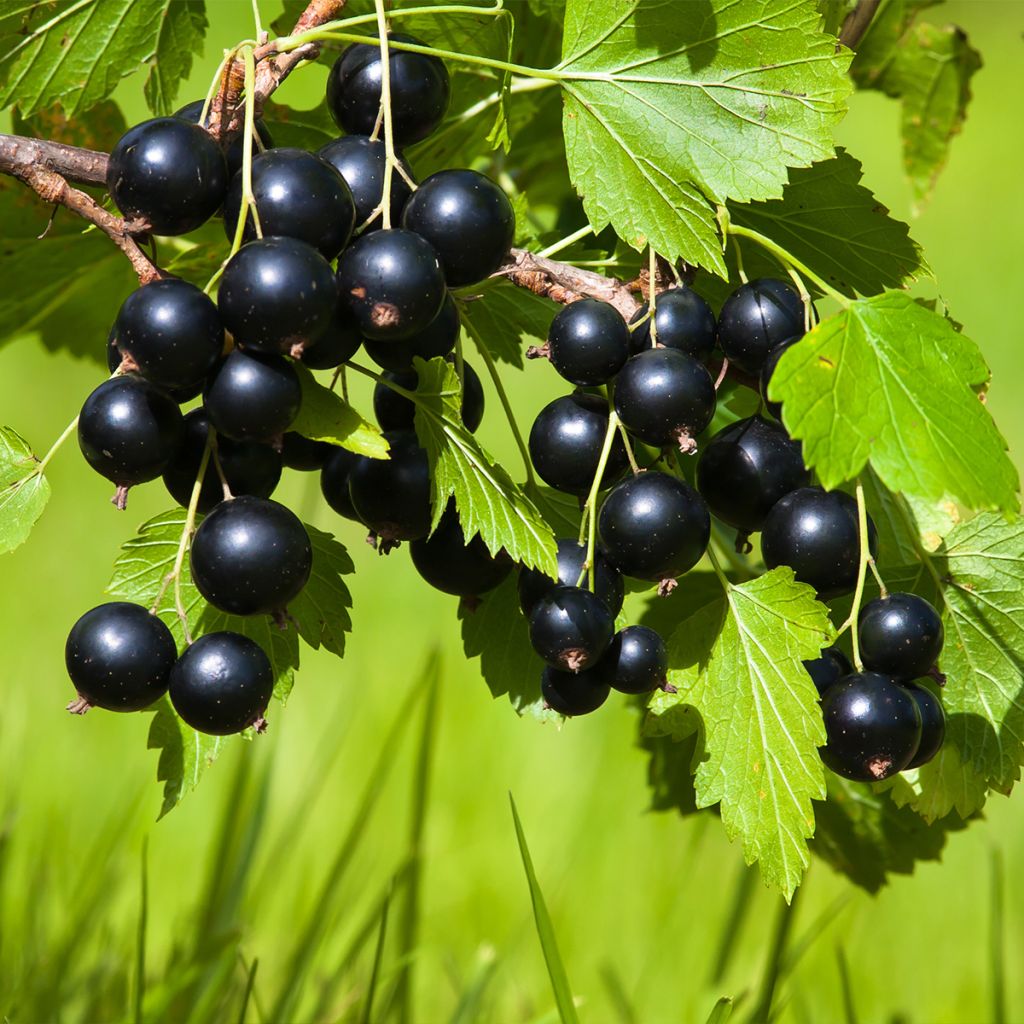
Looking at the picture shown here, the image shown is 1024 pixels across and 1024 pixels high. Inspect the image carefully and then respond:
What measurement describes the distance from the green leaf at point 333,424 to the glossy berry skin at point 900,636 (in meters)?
0.47

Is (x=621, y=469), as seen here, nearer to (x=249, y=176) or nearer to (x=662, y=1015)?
(x=249, y=176)

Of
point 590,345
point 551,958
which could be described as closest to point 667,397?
point 590,345

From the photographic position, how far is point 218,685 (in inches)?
42.0

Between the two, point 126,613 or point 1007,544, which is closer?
point 126,613

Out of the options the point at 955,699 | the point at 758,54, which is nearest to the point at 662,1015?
the point at 955,699

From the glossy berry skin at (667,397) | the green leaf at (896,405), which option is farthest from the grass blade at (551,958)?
the green leaf at (896,405)

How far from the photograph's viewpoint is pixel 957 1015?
7.43 feet

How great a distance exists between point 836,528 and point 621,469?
0.21m

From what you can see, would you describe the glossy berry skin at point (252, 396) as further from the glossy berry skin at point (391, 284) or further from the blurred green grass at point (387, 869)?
the blurred green grass at point (387, 869)

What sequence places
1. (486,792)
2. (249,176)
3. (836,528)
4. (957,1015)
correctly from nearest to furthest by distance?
(249,176) → (836,528) → (957,1015) → (486,792)

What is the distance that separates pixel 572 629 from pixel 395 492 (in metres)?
0.21

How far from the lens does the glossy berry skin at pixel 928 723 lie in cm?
118

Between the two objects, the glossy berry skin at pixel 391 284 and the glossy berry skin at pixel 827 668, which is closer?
the glossy berry skin at pixel 391 284

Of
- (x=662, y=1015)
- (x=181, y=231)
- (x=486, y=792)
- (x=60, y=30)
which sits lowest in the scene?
(x=486, y=792)
